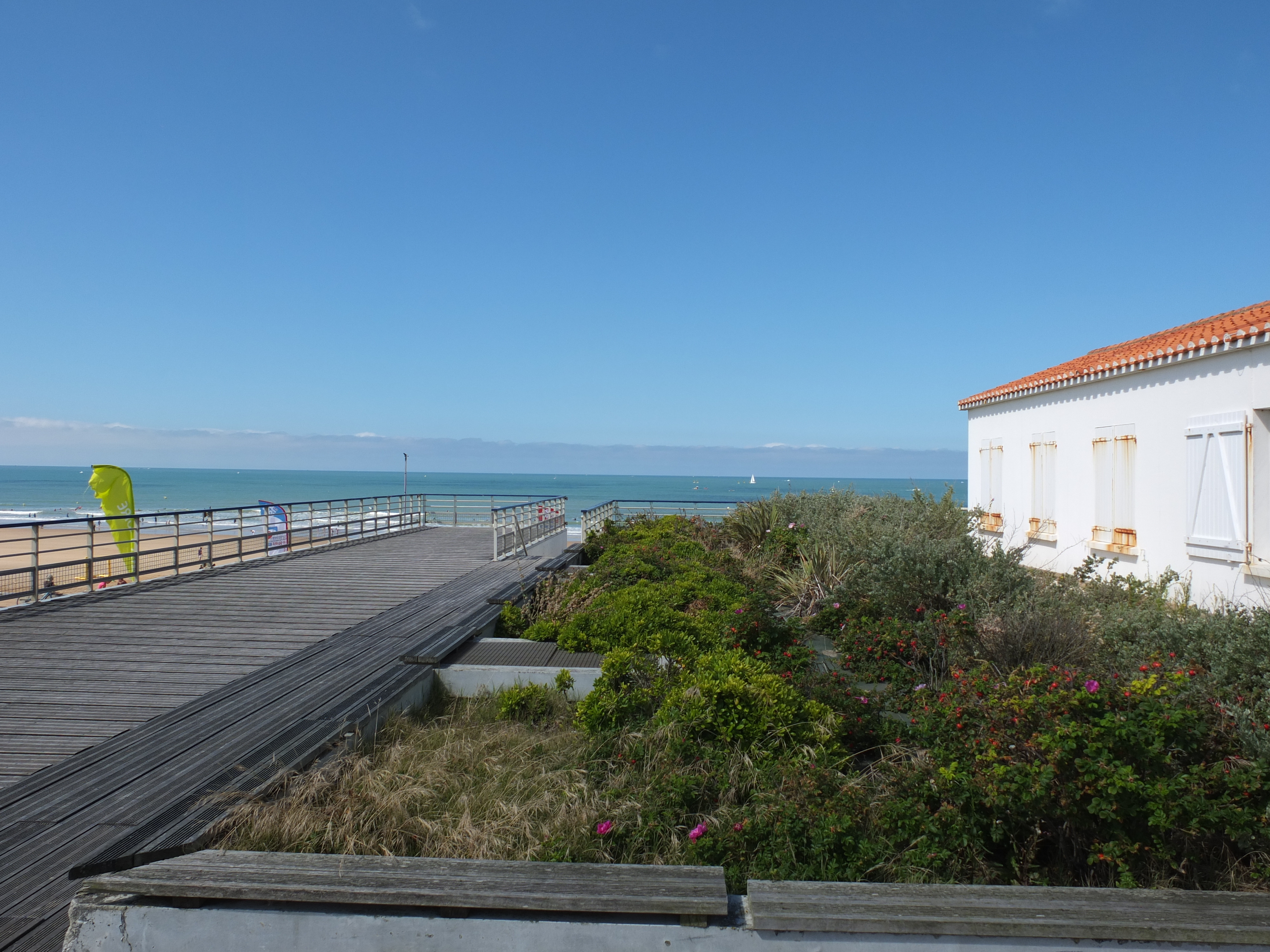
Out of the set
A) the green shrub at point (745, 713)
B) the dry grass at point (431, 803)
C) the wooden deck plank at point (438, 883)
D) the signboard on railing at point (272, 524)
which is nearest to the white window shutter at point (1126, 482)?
the green shrub at point (745, 713)

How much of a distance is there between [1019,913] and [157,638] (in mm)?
7059

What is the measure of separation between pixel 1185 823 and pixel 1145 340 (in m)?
12.1

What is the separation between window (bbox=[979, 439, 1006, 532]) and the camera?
1367 centimetres

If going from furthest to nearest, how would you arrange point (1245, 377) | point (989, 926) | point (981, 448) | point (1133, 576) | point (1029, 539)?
point (981, 448)
point (1029, 539)
point (1133, 576)
point (1245, 377)
point (989, 926)

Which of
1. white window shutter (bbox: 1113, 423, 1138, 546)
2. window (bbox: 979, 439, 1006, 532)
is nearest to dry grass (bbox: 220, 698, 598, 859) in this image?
white window shutter (bbox: 1113, 423, 1138, 546)

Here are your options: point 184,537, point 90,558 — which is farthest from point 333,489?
point 90,558

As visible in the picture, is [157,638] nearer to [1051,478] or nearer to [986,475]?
[1051,478]

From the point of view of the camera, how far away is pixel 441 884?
2531 mm

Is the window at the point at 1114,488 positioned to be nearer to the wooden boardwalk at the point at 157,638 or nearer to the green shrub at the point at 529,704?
the green shrub at the point at 529,704

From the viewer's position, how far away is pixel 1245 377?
25.6 ft

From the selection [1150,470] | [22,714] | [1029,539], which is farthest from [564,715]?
[1029,539]

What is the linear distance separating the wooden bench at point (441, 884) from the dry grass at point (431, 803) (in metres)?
0.40

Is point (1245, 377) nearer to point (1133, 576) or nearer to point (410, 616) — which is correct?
point (1133, 576)

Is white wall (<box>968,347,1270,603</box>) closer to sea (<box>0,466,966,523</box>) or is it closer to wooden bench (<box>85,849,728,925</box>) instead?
wooden bench (<box>85,849,728,925</box>)
